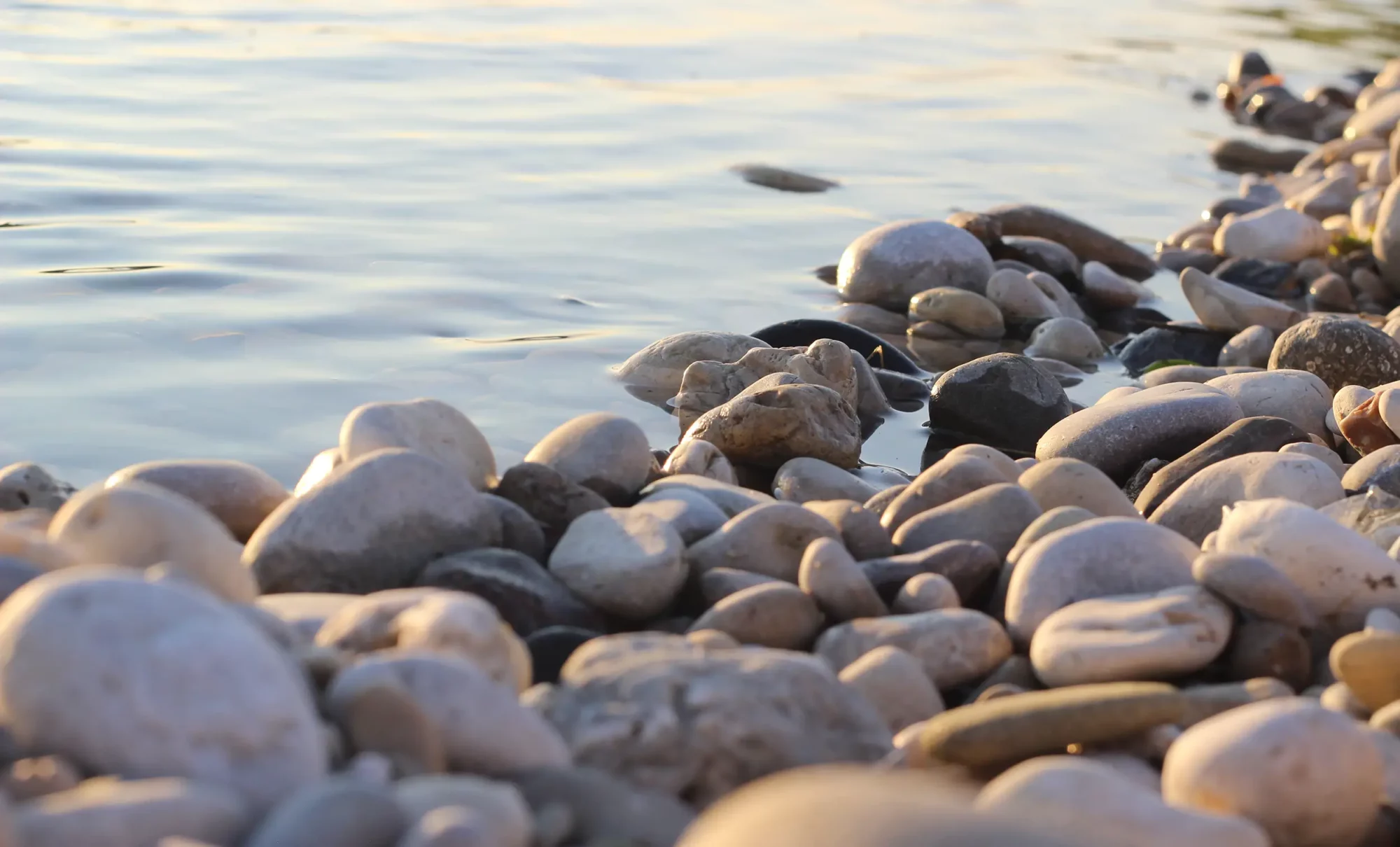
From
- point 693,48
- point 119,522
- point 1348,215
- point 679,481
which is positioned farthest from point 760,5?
point 119,522

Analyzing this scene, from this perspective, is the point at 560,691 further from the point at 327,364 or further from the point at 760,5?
the point at 760,5

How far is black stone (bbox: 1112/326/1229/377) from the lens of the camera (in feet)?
20.8

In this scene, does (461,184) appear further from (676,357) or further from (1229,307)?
(1229,307)

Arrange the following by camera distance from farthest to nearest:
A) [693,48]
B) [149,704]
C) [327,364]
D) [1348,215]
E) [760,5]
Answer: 1. [760,5]
2. [693,48]
3. [1348,215]
4. [327,364]
5. [149,704]

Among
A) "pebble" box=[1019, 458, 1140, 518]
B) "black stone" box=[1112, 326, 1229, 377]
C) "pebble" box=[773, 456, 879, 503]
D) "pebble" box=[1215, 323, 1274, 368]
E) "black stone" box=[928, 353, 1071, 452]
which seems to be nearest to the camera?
"pebble" box=[1019, 458, 1140, 518]

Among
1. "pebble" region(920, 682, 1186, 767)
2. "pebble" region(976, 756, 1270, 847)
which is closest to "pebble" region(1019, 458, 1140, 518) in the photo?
"pebble" region(920, 682, 1186, 767)

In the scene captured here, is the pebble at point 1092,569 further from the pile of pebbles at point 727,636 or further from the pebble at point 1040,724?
the pebble at point 1040,724

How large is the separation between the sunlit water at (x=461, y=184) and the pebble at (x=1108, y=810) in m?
2.89

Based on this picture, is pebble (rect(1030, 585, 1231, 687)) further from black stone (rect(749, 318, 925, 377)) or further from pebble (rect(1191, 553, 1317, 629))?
black stone (rect(749, 318, 925, 377))

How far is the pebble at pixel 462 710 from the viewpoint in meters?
2.03

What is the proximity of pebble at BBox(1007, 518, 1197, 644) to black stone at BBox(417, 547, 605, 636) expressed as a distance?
799 millimetres

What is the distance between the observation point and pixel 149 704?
5.99 ft

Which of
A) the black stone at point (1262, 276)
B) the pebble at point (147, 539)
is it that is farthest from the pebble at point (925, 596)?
the black stone at point (1262, 276)

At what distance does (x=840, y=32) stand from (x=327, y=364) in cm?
984
